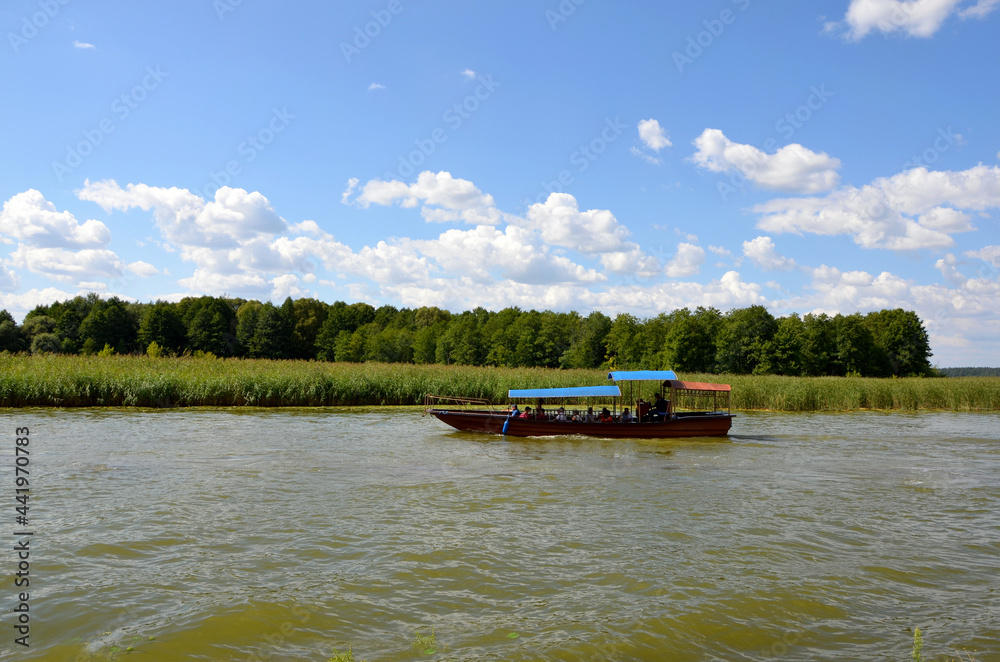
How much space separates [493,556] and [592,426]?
14.3 metres

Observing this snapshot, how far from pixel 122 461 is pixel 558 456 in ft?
35.8

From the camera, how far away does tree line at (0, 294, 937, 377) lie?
76.2 meters

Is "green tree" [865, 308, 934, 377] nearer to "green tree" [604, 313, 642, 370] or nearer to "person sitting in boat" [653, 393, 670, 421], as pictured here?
"green tree" [604, 313, 642, 370]

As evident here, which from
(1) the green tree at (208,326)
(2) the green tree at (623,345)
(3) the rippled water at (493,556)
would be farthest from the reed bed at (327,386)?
(1) the green tree at (208,326)

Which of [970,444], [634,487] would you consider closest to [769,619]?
[634,487]

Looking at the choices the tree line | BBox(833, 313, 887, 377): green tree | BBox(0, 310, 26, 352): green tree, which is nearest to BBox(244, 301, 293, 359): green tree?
the tree line

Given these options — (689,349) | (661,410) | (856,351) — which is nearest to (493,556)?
(661,410)

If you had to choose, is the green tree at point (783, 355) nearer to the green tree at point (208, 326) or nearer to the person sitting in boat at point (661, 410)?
the person sitting in boat at point (661, 410)

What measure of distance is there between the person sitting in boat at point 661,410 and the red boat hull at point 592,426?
18.1 inches

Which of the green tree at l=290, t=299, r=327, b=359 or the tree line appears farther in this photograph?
the green tree at l=290, t=299, r=327, b=359

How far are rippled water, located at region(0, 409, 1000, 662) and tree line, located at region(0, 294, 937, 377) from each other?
56461 mm

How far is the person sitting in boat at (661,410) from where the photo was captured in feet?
76.9

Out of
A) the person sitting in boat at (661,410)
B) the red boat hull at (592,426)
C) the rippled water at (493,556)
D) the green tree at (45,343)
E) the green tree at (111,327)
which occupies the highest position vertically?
the green tree at (111,327)

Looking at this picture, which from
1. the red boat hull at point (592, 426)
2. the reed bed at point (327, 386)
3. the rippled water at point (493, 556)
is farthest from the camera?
the reed bed at point (327, 386)
